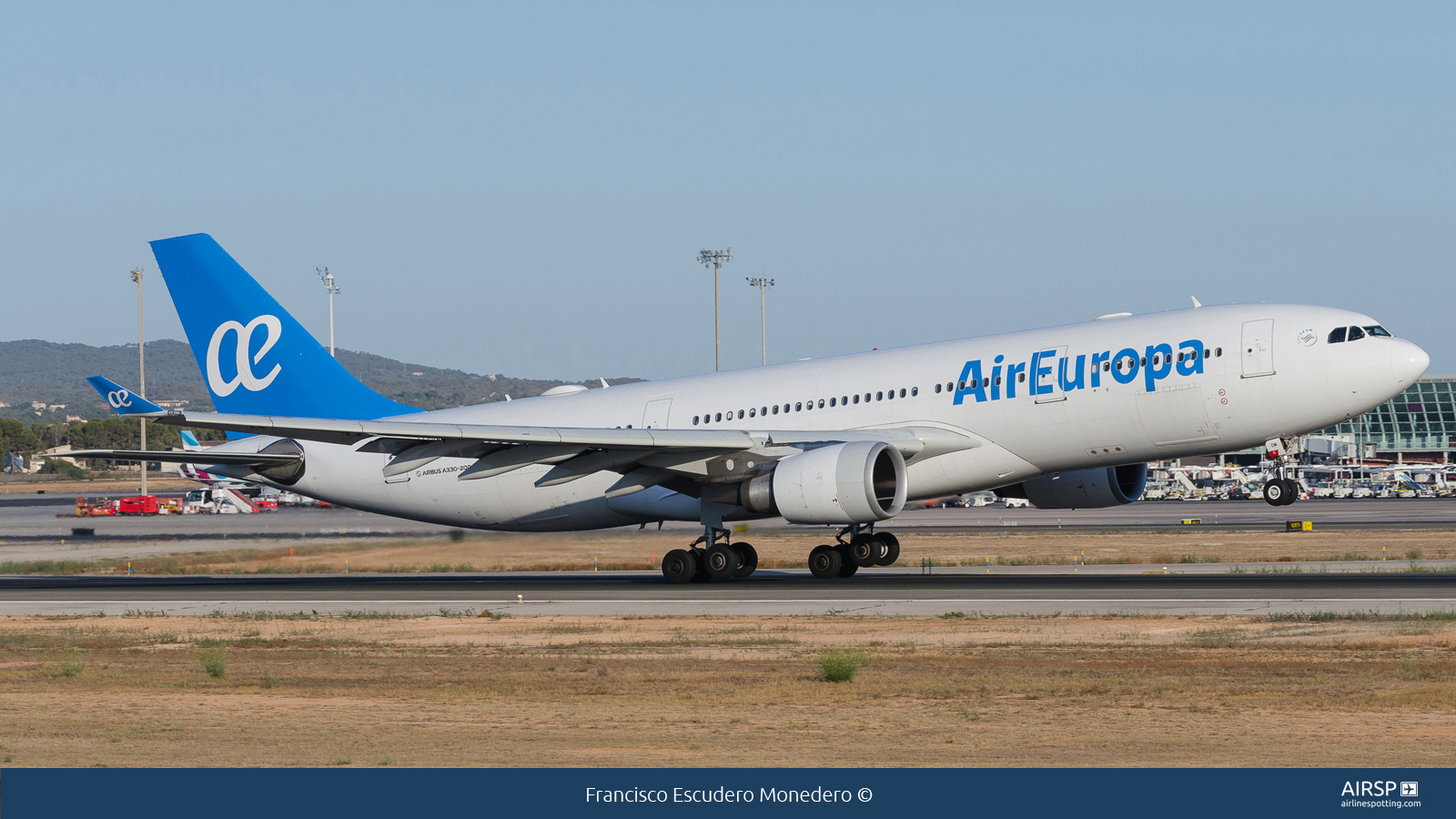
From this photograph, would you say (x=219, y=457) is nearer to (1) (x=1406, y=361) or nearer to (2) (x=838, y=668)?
(2) (x=838, y=668)

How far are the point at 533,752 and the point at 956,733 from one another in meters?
3.64

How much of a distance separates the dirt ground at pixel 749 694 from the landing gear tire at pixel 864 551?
9527 mm

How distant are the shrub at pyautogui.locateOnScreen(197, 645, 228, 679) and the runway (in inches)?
265

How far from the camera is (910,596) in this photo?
2711 cm

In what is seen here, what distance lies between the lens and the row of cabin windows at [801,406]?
104 feet

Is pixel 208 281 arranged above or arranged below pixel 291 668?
above

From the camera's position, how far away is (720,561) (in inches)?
1256

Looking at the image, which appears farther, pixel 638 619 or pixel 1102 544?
pixel 1102 544

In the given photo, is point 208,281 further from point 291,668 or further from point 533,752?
point 533,752

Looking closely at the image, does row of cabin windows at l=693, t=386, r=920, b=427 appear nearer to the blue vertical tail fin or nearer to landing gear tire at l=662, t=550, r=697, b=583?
landing gear tire at l=662, t=550, r=697, b=583

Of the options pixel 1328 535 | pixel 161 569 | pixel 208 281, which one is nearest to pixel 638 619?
pixel 208 281

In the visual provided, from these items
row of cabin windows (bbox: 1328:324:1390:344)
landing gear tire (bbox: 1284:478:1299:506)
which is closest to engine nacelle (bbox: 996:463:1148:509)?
landing gear tire (bbox: 1284:478:1299:506)

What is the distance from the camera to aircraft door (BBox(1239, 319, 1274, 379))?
92.6 feet

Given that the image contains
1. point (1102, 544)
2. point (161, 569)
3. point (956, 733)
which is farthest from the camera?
point (1102, 544)
